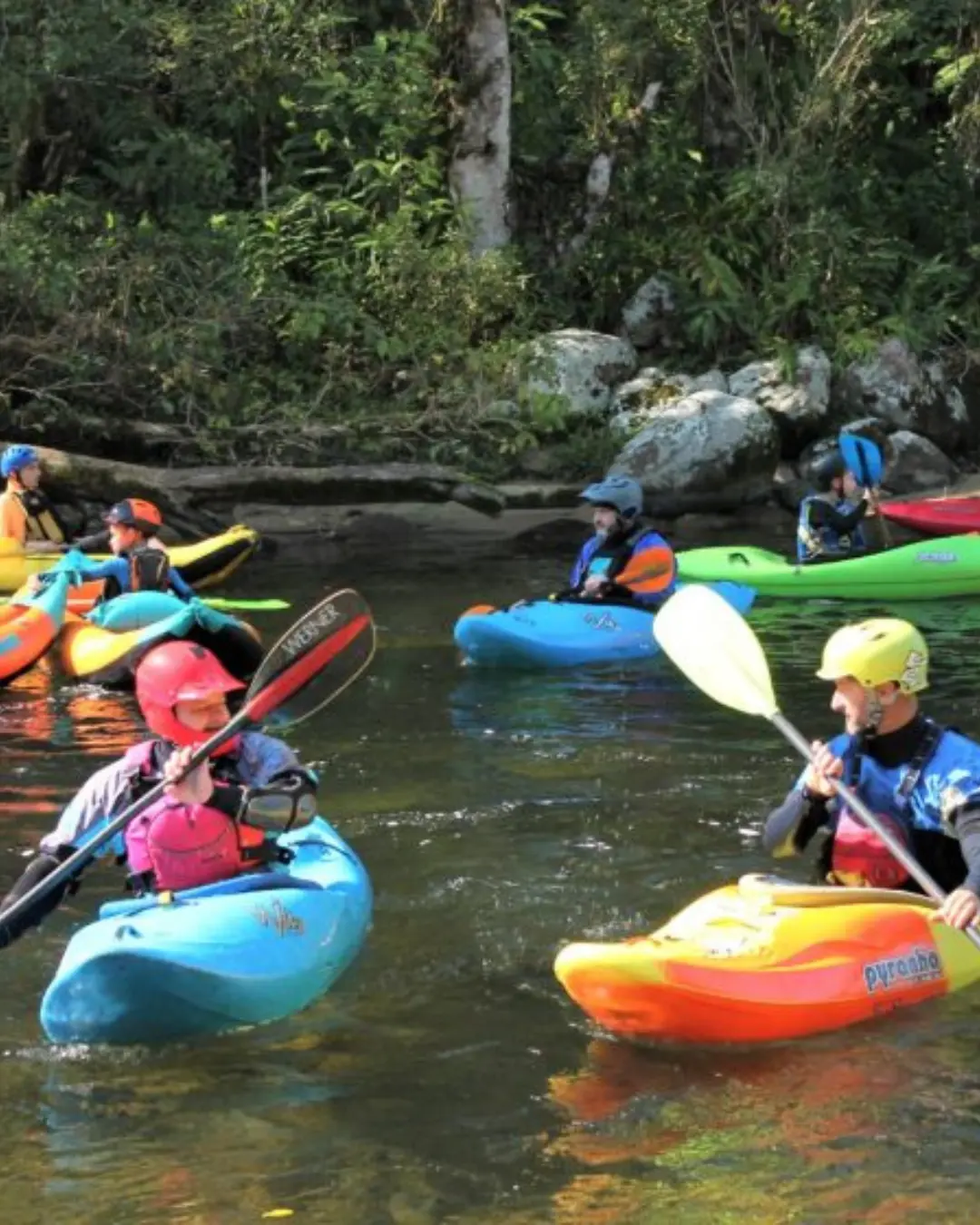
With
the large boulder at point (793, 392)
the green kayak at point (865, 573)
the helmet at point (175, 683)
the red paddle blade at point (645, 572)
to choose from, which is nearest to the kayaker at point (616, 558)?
the red paddle blade at point (645, 572)

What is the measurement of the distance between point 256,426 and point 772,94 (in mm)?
5924

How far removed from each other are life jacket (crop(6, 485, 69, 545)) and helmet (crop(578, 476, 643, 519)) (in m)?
3.66

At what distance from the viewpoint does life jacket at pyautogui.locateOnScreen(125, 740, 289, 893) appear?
4969 mm

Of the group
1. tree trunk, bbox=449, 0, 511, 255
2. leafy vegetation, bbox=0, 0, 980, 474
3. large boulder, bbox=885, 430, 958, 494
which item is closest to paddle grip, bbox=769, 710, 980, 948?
leafy vegetation, bbox=0, 0, 980, 474

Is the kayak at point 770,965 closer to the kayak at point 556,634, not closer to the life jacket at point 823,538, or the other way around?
the kayak at point 556,634

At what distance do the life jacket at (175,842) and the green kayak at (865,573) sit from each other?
6979mm

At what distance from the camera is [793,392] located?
1622 centimetres

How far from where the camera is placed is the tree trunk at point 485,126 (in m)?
16.9

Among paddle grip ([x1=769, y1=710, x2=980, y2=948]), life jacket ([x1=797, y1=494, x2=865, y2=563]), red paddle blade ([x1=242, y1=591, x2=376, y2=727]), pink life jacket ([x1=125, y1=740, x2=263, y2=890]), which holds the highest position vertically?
red paddle blade ([x1=242, y1=591, x2=376, y2=727])

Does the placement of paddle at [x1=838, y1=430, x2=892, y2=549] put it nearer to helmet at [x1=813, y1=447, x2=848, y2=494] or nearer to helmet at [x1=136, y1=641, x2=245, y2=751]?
helmet at [x1=813, y1=447, x2=848, y2=494]

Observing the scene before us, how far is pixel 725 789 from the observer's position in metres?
7.48

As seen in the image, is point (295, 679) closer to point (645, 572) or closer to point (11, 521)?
point (645, 572)

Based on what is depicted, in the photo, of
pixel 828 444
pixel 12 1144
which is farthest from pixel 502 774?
pixel 828 444

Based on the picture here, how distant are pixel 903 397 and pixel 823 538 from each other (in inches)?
191
